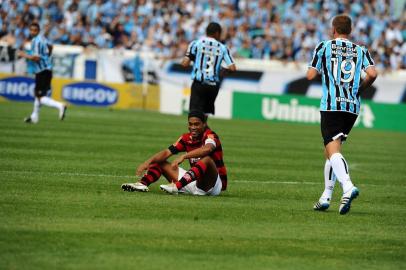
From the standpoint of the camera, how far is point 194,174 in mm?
12125

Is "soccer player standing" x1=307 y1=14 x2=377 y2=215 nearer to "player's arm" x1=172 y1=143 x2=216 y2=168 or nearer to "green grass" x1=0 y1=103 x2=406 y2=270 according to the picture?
"green grass" x1=0 y1=103 x2=406 y2=270

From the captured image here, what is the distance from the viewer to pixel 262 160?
60.4 ft

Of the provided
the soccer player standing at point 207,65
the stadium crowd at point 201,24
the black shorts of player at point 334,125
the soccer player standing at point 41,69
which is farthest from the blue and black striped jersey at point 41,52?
the black shorts of player at point 334,125

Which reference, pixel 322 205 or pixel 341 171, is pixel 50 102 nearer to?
pixel 322 205

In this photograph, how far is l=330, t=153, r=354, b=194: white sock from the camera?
436 inches

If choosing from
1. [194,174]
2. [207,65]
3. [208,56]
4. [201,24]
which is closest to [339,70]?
[194,174]

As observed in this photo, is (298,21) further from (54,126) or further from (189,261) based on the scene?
(189,261)

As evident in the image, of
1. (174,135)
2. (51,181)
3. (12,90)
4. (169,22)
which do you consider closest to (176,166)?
(51,181)

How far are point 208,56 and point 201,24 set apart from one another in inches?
739

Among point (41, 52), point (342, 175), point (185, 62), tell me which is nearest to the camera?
point (342, 175)

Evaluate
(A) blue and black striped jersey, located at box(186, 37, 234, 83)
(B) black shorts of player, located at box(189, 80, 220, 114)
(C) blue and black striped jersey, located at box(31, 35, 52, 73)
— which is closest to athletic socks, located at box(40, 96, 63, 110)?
(C) blue and black striped jersey, located at box(31, 35, 52, 73)

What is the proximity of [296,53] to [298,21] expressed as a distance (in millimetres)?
1988

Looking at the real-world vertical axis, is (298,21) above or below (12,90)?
above

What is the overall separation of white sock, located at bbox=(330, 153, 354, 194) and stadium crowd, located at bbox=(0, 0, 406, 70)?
25034 mm
